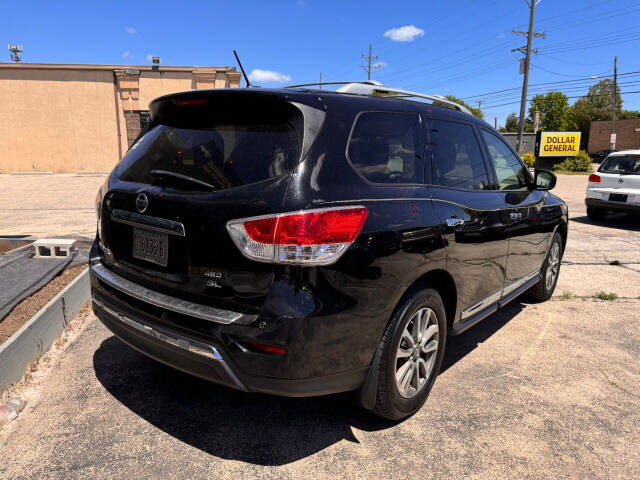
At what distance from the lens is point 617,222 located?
10.8 meters

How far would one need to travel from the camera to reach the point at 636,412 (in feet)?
9.57

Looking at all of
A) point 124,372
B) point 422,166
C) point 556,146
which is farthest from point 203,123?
point 556,146

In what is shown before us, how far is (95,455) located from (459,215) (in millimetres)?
2480

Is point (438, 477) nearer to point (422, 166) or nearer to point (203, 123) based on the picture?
point (422, 166)

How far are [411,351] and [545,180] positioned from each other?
2.86m

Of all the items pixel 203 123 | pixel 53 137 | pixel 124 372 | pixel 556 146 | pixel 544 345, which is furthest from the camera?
pixel 556 146

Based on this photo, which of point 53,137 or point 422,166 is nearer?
point 422,166

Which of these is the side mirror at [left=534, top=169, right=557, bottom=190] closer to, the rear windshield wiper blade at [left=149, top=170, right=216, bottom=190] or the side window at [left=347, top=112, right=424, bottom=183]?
the side window at [left=347, top=112, right=424, bottom=183]

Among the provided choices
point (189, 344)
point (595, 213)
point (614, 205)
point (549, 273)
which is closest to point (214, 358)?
point (189, 344)

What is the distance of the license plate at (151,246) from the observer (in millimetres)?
2320

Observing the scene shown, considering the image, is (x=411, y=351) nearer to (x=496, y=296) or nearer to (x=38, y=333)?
(x=496, y=296)

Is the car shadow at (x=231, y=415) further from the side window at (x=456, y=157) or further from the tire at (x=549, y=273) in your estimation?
the tire at (x=549, y=273)

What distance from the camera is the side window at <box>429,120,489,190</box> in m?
2.95

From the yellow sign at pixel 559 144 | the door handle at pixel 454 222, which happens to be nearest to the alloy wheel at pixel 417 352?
the door handle at pixel 454 222
